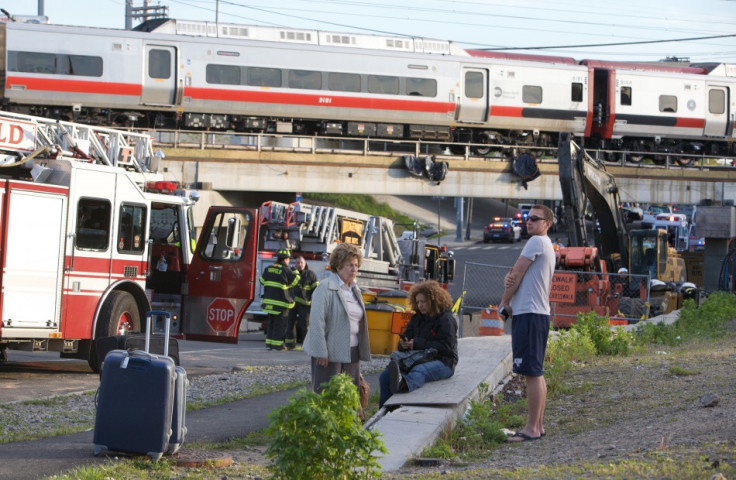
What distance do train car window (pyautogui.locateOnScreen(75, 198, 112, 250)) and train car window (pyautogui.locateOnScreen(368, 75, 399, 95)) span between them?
23.6 m

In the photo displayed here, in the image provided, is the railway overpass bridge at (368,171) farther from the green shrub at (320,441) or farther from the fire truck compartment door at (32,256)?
the green shrub at (320,441)

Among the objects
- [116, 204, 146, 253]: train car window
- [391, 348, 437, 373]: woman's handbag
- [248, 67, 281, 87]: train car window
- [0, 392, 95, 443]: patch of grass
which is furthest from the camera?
[248, 67, 281, 87]: train car window

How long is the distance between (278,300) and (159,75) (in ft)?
56.4

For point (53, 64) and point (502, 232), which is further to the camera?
point (502, 232)

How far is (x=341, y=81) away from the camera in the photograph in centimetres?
3584

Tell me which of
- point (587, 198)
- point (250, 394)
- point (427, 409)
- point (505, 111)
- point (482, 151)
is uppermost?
point (505, 111)

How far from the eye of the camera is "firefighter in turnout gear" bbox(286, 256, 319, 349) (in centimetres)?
1841

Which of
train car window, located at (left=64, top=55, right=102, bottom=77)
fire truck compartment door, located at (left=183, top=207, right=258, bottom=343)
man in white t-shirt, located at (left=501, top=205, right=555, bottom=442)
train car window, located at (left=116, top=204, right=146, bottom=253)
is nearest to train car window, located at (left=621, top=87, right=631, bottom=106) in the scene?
train car window, located at (left=64, top=55, right=102, bottom=77)

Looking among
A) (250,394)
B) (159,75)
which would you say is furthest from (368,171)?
(250,394)

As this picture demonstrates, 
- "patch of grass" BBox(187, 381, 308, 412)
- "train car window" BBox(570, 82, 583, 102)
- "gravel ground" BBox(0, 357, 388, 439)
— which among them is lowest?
"gravel ground" BBox(0, 357, 388, 439)

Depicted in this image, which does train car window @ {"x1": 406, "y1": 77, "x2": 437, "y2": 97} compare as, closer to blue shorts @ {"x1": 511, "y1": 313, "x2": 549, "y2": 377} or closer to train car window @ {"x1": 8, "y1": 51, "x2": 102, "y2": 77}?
train car window @ {"x1": 8, "y1": 51, "x2": 102, "y2": 77}

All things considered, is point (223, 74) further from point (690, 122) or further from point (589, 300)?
point (690, 122)

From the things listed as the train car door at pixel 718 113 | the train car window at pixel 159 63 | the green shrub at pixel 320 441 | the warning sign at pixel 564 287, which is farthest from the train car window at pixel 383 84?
the green shrub at pixel 320 441

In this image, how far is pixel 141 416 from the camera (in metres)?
7.24
